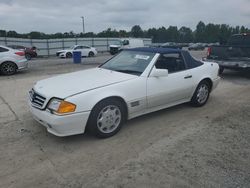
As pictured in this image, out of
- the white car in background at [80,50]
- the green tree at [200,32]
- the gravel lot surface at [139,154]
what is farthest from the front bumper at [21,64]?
the green tree at [200,32]

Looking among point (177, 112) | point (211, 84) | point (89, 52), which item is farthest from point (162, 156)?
point (89, 52)

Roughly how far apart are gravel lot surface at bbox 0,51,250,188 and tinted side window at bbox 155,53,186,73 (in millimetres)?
973

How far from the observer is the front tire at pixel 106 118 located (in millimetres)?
3922

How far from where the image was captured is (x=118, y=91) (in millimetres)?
4137

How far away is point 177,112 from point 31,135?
3.01 metres

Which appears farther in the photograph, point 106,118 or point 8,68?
point 8,68

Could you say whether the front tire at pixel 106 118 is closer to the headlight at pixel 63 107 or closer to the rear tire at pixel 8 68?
the headlight at pixel 63 107

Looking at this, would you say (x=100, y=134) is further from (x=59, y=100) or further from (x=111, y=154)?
(x=59, y=100)

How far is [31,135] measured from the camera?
4.27 metres

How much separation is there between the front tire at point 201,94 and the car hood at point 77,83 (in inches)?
74.2

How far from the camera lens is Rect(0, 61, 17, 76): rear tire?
1079 cm

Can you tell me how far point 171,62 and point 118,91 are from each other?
167 centimetres

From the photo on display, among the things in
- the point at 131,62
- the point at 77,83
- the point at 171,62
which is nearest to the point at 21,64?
the point at 131,62

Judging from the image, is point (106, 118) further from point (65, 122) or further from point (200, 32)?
point (200, 32)
